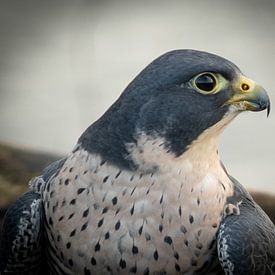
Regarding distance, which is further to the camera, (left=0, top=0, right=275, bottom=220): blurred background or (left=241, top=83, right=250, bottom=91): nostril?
(left=0, top=0, right=275, bottom=220): blurred background

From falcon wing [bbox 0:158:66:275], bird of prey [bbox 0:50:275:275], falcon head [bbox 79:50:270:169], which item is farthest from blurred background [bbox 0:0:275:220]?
falcon head [bbox 79:50:270:169]

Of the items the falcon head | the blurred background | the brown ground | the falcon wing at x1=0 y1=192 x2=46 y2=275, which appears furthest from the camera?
the blurred background

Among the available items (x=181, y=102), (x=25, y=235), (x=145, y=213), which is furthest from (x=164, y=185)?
(x=25, y=235)

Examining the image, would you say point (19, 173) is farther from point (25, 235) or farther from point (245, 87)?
point (245, 87)

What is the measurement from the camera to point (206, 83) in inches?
177

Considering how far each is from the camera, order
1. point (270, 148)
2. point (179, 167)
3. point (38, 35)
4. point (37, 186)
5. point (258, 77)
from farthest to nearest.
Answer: point (38, 35) < point (258, 77) < point (270, 148) < point (37, 186) < point (179, 167)

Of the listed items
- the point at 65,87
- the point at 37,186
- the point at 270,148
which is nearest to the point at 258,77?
the point at 270,148

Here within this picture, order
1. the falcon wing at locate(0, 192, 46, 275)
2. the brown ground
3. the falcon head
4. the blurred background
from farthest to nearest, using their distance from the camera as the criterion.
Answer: the blurred background, the brown ground, the falcon wing at locate(0, 192, 46, 275), the falcon head

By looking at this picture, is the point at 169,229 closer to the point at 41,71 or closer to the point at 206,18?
the point at 41,71

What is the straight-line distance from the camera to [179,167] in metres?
→ 4.53

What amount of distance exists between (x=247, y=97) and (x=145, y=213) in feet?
2.11

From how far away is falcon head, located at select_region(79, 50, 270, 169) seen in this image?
4480mm

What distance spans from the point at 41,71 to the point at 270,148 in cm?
229

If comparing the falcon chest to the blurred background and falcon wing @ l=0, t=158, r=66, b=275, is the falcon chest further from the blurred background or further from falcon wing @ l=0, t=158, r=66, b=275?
the blurred background
